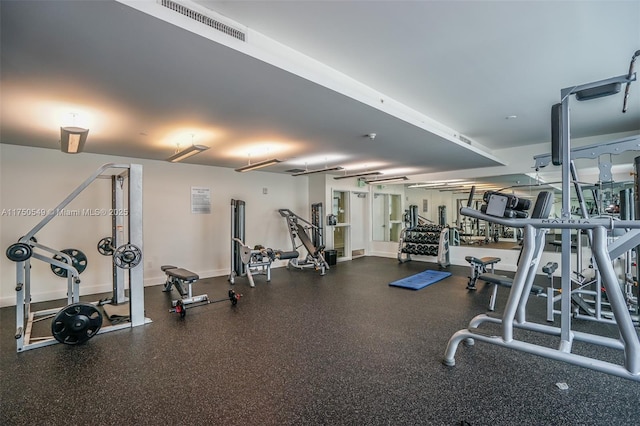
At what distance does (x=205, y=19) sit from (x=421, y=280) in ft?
16.7

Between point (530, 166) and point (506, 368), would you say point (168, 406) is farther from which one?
point (530, 166)

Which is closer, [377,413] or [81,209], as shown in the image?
[377,413]

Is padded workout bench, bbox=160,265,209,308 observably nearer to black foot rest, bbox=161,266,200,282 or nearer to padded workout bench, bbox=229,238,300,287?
black foot rest, bbox=161,266,200,282

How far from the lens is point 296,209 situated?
7715 mm

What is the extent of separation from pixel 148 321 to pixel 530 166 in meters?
6.91

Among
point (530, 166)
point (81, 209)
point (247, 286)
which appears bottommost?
point (247, 286)

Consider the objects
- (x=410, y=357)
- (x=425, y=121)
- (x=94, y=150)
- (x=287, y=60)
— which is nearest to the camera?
(x=287, y=60)

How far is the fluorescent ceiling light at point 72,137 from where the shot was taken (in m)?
2.96

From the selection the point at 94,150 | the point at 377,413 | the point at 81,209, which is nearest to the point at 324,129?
the point at 377,413

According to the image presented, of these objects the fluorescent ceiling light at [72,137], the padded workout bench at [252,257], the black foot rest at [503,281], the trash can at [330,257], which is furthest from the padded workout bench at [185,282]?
the black foot rest at [503,281]

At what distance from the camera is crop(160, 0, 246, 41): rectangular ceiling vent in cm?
169

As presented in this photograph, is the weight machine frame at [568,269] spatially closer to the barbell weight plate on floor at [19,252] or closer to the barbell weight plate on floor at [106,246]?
the barbell weight plate on floor at [19,252]

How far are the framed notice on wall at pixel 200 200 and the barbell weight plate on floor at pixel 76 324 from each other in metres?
3.08

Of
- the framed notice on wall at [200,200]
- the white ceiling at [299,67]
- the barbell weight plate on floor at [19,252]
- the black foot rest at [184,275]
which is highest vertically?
the white ceiling at [299,67]
